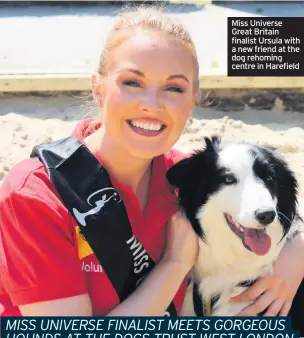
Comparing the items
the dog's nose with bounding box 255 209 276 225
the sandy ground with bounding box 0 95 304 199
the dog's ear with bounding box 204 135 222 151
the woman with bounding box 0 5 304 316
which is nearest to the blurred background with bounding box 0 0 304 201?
the sandy ground with bounding box 0 95 304 199

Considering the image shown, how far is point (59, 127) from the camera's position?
173 inches

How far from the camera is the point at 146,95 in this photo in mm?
1917

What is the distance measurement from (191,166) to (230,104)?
8.72ft

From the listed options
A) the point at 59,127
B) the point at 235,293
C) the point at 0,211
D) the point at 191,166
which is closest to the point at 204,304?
the point at 235,293

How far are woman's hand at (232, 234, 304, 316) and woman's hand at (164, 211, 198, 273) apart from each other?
254 mm

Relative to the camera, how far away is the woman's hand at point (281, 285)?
2221 millimetres


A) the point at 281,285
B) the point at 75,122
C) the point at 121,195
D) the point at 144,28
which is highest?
the point at 144,28

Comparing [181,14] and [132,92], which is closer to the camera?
[132,92]

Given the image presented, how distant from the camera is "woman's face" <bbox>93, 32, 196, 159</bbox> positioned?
1.91m

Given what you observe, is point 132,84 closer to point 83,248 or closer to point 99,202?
point 99,202

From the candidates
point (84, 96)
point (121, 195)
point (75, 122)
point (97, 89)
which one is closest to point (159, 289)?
point (121, 195)

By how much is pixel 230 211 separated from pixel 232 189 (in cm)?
7

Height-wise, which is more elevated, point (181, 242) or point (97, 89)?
point (97, 89)

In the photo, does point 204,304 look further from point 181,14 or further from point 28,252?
point 181,14
